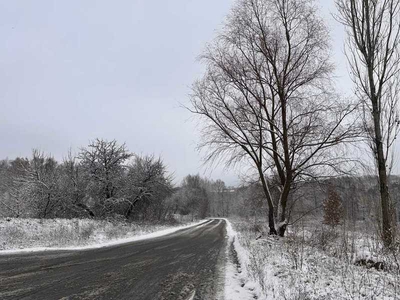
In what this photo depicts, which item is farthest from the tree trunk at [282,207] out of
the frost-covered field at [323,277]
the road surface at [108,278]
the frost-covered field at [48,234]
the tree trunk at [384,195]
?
the frost-covered field at [48,234]

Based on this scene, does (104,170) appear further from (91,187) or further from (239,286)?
(239,286)

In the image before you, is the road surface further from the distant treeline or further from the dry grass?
the distant treeline

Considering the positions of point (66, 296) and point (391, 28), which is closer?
point (66, 296)

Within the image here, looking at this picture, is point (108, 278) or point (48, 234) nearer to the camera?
point (108, 278)

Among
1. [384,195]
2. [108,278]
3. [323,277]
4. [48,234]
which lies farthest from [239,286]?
[48,234]

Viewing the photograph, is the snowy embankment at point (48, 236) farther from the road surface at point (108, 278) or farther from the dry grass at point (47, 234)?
the road surface at point (108, 278)

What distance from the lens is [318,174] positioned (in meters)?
15.0

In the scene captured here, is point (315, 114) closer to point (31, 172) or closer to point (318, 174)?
point (318, 174)

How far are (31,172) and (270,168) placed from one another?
19.3 meters

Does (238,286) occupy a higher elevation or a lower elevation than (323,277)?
lower

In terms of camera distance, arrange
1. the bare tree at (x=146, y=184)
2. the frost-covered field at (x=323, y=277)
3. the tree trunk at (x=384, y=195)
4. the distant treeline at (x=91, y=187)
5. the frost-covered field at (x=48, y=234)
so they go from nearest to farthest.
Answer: the frost-covered field at (x=323, y=277), the tree trunk at (x=384, y=195), the frost-covered field at (x=48, y=234), the distant treeline at (x=91, y=187), the bare tree at (x=146, y=184)


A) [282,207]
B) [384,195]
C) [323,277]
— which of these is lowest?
[323,277]

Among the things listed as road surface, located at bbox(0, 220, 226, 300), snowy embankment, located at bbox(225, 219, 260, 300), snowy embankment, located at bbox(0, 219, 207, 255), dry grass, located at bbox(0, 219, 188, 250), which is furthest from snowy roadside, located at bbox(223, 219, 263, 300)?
dry grass, located at bbox(0, 219, 188, 250)

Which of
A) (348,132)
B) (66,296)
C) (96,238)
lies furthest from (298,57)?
(96,238)
